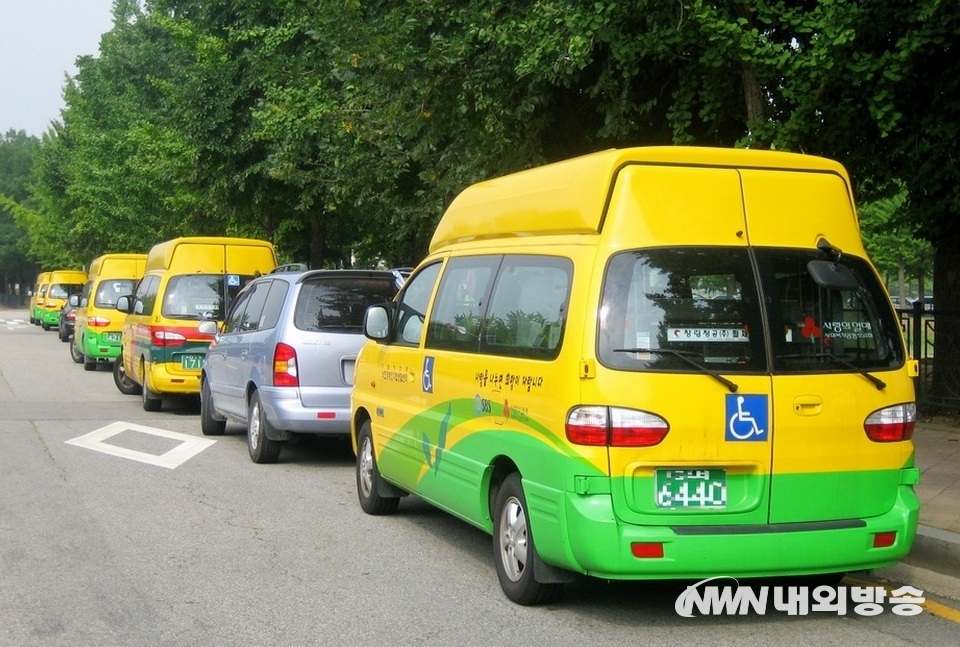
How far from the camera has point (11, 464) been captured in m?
11.9

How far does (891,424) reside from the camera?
6234mm

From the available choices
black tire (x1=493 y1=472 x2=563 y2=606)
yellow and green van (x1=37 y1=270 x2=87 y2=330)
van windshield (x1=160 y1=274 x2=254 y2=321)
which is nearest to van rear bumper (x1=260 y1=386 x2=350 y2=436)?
black tire (x1=493 y1=472 x2=563 y2=606)

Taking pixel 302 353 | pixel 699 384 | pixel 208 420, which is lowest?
pixel 208 420

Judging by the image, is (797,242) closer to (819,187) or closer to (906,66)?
(819,187)

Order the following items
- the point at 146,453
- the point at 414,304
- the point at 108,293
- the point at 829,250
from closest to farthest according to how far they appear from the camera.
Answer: the point at 829,250
the point at 414,304
the point at 146,453
the point at 108,293

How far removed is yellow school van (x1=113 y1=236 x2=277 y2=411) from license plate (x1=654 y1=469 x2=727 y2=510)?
35.5 feet

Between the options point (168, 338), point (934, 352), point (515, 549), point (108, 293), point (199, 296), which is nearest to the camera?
point (515, 549)

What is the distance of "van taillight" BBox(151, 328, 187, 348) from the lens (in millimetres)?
16359

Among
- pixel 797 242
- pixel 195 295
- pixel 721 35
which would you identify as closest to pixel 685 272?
pixel 797 242

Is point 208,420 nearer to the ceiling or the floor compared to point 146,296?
nearer to the floor

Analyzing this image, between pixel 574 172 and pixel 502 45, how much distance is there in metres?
6.84

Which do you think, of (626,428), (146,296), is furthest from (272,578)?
(146,296)

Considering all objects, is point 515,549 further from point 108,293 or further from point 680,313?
point 108,293

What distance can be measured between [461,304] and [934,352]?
8.45 meters
